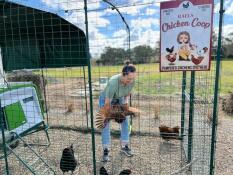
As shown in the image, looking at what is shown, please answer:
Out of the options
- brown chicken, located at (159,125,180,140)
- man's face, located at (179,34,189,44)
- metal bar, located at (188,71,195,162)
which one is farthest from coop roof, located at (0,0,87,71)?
man's face, located at (179,34,189,44)

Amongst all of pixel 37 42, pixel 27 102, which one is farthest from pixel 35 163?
pixel 37 42

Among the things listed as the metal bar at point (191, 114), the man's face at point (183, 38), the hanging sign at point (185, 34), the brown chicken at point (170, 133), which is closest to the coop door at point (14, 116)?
the brown chicken at point (170, 133)

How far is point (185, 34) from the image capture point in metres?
3.41

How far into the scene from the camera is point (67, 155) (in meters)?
4.56

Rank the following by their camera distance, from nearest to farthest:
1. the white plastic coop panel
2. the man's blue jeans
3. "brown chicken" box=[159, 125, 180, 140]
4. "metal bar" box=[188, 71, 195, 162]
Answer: "metal bar" box=[188, 71, 195, 162] → the white plastic coop panel → the man's blue jeans → "brown chicken" box=[159, 125, 180, 140]

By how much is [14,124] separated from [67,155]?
43.2 inches

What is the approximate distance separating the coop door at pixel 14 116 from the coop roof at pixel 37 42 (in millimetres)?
1403

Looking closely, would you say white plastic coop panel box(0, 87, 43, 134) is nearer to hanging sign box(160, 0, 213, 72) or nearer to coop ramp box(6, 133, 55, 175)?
coop ramp box(6, 133, 55, 175)

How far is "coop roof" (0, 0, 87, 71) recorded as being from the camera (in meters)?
5.95

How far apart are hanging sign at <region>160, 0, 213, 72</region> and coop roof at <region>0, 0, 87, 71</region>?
2.62m

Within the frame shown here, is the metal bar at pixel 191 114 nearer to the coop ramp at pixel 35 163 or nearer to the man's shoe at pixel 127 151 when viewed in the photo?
the man's shoe at pixel 127 151

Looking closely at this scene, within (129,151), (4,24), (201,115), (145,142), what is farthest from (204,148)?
(4,24)

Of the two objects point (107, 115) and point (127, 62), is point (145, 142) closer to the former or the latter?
point (107, 115)

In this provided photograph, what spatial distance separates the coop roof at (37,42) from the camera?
5949mm
